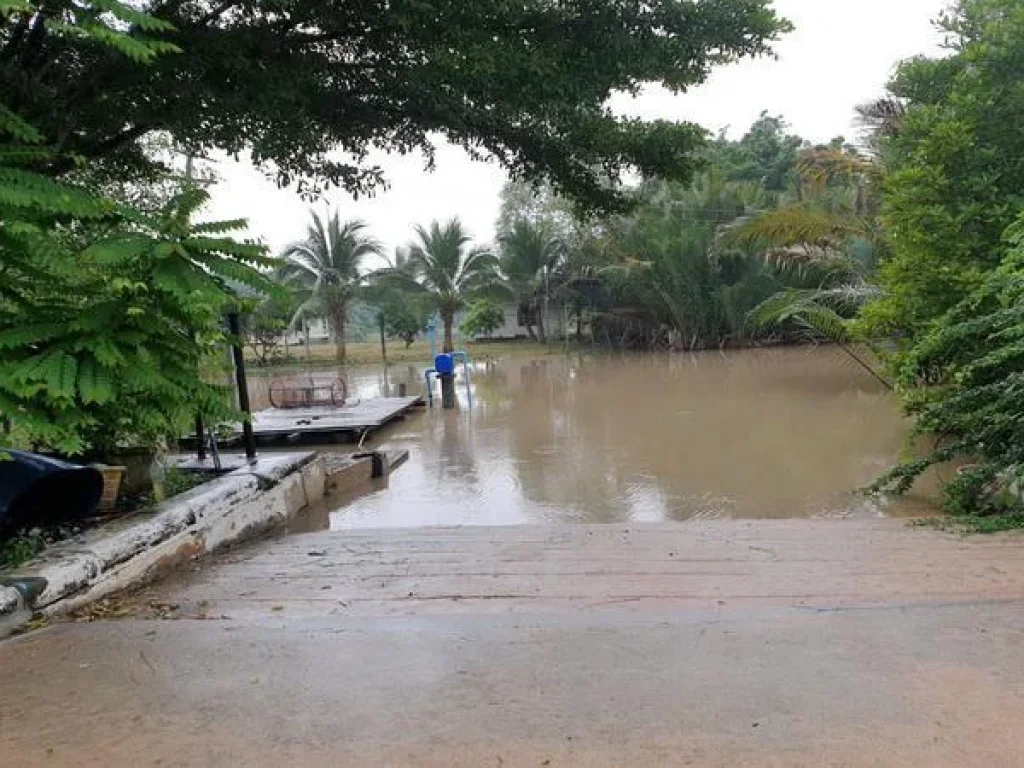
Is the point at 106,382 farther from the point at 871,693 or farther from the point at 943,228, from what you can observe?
the point at 943,228

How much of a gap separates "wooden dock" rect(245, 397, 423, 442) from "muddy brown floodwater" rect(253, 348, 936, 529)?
0.41 m

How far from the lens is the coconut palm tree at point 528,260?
34125 mm

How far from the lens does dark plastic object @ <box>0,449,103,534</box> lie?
12.1ft

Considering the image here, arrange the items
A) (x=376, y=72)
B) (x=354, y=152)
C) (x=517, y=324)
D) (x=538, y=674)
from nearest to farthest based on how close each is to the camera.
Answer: (x=538, y=674) < (x=376, y=72) < (x=354, y=152) < (x=517, y=324)

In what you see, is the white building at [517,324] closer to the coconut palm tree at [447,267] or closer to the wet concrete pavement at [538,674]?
the coconut palm tree at [447,267]

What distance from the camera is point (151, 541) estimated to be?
406 centimetres

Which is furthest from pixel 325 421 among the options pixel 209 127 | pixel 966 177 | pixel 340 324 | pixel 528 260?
pixel 528 260

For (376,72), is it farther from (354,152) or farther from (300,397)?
(300,397)

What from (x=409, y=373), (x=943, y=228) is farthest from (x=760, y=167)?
(x=943, y=228)

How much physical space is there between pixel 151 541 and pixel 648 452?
803 centimetres

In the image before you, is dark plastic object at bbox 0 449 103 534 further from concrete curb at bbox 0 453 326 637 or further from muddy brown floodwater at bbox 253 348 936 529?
muddy brown floodwater at bbox 253 348 936 529

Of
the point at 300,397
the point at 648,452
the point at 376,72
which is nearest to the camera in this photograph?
the point at 376,72

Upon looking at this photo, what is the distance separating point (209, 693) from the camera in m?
2.27

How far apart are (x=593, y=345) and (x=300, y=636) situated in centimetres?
3268
